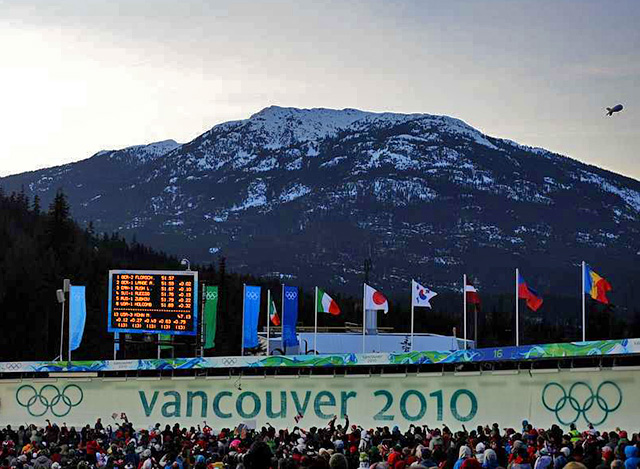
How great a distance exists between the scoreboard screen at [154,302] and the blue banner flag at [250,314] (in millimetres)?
5490

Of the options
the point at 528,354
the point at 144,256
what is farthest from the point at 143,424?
the point at 144,256

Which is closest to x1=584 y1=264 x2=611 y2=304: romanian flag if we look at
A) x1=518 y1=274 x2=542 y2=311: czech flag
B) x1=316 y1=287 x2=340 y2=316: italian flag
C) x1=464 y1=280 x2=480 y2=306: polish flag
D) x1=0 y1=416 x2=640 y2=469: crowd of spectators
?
x1=518 y1=274 x2=542 y2=311: czech flag

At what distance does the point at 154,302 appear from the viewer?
35.6 metres

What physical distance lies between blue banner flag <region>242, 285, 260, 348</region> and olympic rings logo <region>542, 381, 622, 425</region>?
1444cm

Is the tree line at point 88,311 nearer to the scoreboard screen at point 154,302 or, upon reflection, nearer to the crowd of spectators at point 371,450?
the scoreboard screen at point 154,302

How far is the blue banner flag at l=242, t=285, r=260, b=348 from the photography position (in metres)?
41.1

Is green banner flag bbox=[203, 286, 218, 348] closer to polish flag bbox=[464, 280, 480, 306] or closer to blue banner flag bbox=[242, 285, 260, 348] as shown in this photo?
blue banner flag bbox=[242, 285, 260, 348]

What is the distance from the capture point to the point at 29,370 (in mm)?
37719

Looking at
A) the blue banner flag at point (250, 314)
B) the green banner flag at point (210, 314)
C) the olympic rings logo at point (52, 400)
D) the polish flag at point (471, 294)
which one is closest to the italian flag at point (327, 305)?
the blue banner flag at point (250, 314)

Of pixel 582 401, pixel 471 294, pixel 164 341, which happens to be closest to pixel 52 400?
pixel 164 341

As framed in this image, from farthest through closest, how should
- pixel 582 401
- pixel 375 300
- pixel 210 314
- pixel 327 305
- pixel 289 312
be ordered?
pixel 289 312 < pixel 327 305 < pixel 210 314 < pixel 375 300 < pixel 582 401

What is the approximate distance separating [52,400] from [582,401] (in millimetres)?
18203

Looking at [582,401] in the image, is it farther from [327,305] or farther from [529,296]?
[327,305]

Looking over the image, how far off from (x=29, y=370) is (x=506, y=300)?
161455mm
